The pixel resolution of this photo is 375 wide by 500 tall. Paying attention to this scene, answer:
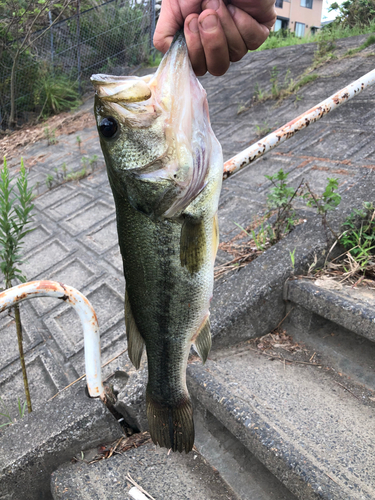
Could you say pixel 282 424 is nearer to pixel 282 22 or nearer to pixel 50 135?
pixel 50 135

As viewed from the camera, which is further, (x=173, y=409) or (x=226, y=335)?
(x=226, y=335)

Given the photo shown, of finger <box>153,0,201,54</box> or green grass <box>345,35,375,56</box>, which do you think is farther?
green grass <box>345,35,375,56</box>

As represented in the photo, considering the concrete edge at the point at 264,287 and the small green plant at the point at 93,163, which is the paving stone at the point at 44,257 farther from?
the concrete edge at the point at 264,287

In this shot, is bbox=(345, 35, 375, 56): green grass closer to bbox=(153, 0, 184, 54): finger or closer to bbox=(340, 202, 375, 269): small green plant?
Answer: bbox=(340, 202, 375, 269): small green plant

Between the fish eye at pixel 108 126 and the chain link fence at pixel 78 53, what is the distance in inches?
332

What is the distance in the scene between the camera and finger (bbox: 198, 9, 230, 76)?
1126 mm

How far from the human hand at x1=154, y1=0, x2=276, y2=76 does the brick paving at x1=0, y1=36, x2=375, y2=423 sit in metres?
1.78

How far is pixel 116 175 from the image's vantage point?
1.22 metres

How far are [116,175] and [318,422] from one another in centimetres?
142

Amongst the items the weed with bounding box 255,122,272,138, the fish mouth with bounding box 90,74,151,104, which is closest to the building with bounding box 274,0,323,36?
the weed with bounding box 255,122,272,138

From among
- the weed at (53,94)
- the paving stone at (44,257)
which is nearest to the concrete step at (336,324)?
the paving stone at (44,257)

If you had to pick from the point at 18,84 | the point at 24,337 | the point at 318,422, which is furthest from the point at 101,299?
the point at 18,84

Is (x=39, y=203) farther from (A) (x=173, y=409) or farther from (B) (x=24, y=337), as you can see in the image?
(A) (x=173, y=409)

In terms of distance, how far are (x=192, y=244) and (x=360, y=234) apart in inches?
64.6
